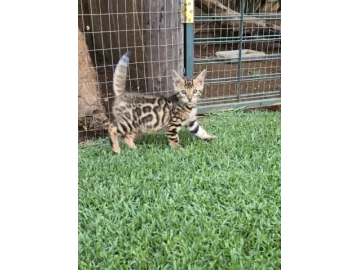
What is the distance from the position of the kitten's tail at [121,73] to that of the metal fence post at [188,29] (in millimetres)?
395

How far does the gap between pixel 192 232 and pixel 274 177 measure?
0.32 meters

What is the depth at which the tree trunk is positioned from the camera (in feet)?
6.36

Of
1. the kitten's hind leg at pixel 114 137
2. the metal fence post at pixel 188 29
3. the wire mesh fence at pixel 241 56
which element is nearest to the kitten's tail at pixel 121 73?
the kitten's hind leg at pixel 114 137

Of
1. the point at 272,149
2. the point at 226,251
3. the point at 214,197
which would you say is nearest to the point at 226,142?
the point at 272,149

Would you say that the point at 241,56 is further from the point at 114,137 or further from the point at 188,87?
the point at 114,137

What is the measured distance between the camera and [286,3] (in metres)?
0.70

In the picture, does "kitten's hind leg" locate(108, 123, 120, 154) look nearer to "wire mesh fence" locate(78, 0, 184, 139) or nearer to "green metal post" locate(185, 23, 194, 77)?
"wire mesh fence" locate(78, 0, 184, 139)

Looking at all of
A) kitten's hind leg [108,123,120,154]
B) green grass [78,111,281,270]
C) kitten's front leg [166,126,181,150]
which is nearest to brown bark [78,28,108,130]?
kitten's hind leg [108,123,120,154]

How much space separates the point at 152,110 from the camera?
177 cm

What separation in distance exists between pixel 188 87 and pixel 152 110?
19cm

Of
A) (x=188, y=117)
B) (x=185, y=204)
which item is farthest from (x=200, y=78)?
(x=185, y=204)

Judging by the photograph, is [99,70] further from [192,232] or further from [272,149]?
[192,232]

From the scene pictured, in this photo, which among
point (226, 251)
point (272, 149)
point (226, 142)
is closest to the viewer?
point (226, 251)

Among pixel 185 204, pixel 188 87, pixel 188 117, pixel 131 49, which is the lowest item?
pixel 185 204
